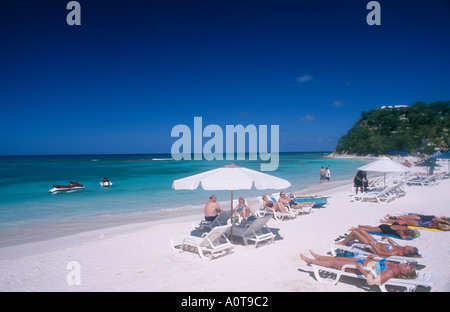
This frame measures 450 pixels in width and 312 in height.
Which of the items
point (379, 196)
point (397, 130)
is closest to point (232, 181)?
point (379, 196)

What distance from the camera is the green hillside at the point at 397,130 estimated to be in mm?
77188

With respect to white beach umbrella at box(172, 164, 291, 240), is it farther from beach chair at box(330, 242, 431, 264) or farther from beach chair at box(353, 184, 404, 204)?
beach chair at box(353, 184, 404, 204)

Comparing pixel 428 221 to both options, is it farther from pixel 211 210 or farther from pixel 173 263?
pixel 173 263

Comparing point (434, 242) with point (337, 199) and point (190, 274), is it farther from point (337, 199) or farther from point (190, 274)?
point (337, 199)

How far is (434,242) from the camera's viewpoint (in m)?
5.93

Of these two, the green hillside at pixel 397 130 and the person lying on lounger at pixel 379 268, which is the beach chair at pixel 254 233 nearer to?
the person lying on lounger at pixel 379 268

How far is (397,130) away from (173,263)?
105094 mm

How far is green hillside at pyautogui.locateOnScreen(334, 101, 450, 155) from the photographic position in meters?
77.2

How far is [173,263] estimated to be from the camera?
16.9 feet

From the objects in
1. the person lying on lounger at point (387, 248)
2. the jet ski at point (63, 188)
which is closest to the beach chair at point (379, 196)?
the person lying on lounger at point (387, 248)

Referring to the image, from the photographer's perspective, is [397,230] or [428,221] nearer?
[397,230]

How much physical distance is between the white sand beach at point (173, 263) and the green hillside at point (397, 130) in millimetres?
80264
